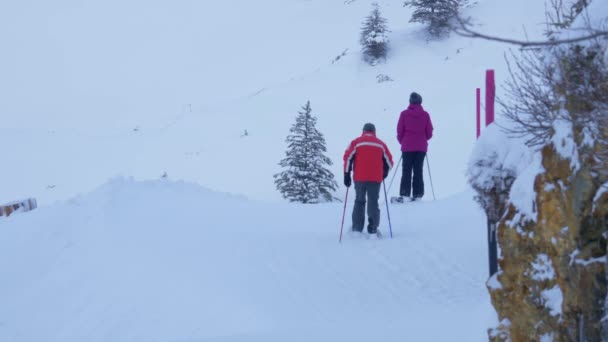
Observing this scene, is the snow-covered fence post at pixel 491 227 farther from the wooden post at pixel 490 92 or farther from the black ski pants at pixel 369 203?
the black ski pants at pixel 369 203

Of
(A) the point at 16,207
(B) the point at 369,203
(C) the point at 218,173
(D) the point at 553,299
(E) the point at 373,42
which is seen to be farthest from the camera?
(E) the point at 373,42

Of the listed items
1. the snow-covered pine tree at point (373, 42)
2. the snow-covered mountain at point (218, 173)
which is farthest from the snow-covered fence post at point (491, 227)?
the snow-covered pine tree at point (373, 42)

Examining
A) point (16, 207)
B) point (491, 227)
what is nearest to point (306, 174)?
point (16, 207)

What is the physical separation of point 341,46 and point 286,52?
4808 mm

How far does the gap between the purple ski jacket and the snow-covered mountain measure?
3.61 ft

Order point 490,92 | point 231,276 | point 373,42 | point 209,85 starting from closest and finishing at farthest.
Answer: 1. point 490,92
2. point 231,276
3. point 373,42
4. point 209,85

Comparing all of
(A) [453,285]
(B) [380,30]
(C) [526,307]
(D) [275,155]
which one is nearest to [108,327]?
(A) [453,285]

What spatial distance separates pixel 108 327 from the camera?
6945 mm

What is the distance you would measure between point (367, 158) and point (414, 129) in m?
2.34

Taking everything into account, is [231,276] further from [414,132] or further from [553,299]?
[414,132]

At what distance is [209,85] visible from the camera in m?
42.6

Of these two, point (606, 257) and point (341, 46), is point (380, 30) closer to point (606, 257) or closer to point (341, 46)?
point (341, 46)

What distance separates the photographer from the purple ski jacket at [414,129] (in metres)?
11.4

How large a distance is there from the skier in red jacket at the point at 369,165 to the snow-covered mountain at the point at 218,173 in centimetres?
60
